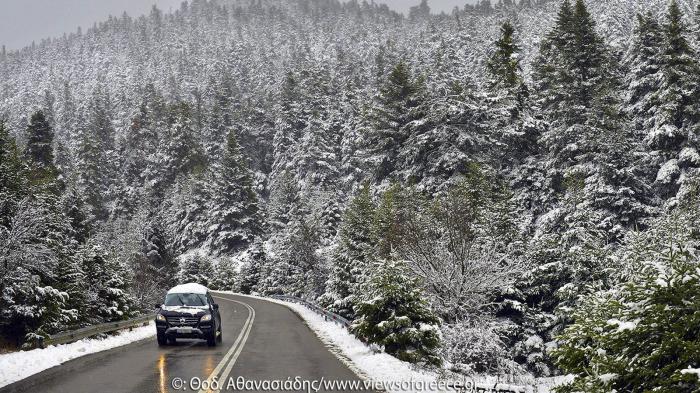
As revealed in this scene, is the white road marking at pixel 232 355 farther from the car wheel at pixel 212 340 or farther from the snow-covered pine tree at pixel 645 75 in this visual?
the snow-covered pine tree at pixel 645 75

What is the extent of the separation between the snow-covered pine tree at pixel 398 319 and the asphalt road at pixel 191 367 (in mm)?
1497

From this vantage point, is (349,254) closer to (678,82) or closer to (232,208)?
(678,82)

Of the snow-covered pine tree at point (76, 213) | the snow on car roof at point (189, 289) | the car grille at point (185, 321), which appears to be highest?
the snow-covered pine tree at point (76, 213)

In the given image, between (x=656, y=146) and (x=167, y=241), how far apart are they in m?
49.1

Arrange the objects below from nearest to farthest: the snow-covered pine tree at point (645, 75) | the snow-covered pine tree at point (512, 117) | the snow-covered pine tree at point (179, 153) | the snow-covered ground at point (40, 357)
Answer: the snow-covered ground at point (40, 357) < the snow-covered pine tree at point (645, 75) < the snow-covered pine tree at point (512, 117) < the snow-covered pine tree at point (179, 153)

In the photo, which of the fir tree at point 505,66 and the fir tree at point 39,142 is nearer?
the fir tree at point 505,66

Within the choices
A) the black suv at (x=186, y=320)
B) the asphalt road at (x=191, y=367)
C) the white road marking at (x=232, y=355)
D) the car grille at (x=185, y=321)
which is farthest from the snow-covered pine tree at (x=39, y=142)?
the car grille at (x=185, y=321)

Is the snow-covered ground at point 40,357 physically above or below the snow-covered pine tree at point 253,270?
above

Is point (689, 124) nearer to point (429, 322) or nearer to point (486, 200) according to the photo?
point (486, 200)

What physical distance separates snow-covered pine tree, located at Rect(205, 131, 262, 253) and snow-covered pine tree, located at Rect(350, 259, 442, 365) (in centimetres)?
7066

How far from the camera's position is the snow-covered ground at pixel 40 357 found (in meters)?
11.7

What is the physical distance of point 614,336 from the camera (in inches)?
220

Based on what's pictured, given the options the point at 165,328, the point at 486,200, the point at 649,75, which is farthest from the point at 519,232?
the point at 165,328

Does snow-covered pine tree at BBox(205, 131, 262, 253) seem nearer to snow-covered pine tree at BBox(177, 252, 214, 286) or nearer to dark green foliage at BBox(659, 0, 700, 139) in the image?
snow-covered pine tree at BBox(177, 252, 214, 286)
